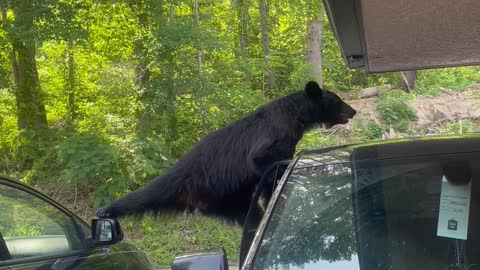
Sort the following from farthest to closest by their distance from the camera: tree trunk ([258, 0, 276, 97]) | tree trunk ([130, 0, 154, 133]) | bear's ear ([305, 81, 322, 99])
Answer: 1. tree trunk ([258, 0, 276, 97])
2. tree trunk ([130, 0, 154, 133])
3. bear's ear ([305, 81, 322, 99])

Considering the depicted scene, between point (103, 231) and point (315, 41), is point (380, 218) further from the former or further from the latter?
point (315, 41)

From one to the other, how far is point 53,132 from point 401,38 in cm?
987

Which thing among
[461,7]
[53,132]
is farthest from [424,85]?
[461,7]

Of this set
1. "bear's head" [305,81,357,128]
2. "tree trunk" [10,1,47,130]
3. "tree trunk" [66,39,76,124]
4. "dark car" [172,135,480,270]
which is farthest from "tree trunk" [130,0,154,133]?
"dark car" [172,135,480,270]

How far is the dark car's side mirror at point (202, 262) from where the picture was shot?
253 cm

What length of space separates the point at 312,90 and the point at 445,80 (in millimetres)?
14385

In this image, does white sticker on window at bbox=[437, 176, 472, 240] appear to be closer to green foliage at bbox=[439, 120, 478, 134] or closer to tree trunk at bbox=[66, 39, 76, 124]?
green foliage at bbox=[439, 120, 478, 134]

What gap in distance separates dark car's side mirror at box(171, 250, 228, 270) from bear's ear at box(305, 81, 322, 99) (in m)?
3.95

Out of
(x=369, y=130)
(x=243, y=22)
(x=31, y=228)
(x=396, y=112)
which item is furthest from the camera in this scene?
(x=243, y=22)

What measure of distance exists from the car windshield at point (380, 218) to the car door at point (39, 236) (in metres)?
1.53

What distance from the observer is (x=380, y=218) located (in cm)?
257

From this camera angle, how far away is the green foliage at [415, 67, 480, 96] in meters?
18.0

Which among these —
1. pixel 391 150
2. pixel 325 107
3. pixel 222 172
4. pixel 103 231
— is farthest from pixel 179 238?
pixel 391 150

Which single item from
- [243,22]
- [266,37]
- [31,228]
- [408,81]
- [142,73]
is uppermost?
[243,22]
